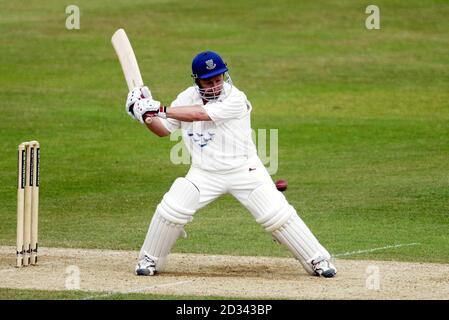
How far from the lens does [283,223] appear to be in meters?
10.7

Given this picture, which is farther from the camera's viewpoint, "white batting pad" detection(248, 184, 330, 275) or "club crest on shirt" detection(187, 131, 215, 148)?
"club crest on shirt" detection(187, 131, 215, 148)

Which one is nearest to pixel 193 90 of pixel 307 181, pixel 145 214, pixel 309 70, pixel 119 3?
pixel 145 214

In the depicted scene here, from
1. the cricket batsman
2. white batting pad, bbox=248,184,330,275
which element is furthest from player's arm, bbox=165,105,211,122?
white batting pad, bbox=248,184,330,275

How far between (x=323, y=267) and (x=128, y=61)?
8.13 feet

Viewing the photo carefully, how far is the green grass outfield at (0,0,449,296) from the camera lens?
14.3 metres

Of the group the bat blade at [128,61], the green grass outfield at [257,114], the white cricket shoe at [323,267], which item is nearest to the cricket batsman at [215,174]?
the white cricket shoe at [323,267]

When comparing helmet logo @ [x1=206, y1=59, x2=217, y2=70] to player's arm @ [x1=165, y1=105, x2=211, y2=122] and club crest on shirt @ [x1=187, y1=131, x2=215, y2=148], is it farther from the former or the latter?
club crest on shirt @ [x1=187, y1=131, x2=215, y2=148]

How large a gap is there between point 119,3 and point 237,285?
21.6 m

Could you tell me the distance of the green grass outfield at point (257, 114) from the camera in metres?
14.3

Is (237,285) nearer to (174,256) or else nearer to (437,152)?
(174,256)

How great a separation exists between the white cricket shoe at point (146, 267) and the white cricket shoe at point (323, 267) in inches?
54.1

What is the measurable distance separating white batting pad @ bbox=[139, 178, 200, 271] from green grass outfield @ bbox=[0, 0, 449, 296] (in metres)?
1.77

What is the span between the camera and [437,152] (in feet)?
64.5

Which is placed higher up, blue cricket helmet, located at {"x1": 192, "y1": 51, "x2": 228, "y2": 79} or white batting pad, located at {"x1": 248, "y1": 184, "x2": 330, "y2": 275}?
blue cricket helmet, located at {"x1": 192, "y1": 51, "x2": 228, "y2": 79}
